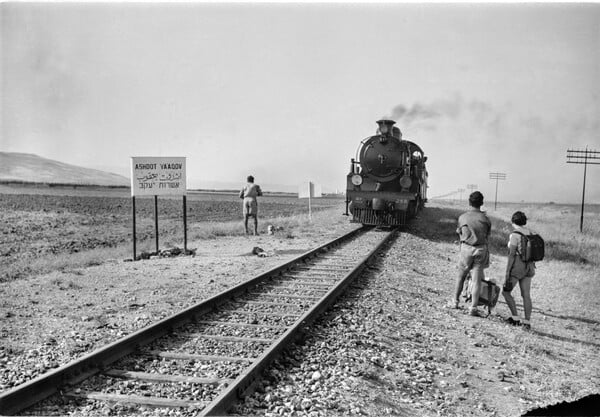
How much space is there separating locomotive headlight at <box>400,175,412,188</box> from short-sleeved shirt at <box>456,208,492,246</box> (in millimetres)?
9537

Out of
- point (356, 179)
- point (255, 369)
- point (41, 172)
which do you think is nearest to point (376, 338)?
point (255, 369)

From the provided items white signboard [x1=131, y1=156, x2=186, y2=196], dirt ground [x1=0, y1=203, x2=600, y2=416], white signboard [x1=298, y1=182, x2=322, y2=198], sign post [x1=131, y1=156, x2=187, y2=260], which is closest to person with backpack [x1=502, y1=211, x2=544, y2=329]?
dirt ground [x1=0, y1=203, x2=600, y2=416]

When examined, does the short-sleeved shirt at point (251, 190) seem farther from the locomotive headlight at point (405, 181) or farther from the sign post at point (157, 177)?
the locomotive headlight at point (405, 181)

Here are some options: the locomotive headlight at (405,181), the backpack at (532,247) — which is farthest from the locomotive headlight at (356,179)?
the backpack at (532,247)

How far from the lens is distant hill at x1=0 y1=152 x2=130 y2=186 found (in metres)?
80.8

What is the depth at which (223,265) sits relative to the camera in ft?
34.3

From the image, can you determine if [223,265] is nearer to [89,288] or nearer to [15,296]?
[89,288]

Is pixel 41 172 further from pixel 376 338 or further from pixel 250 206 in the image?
pixel 376 338

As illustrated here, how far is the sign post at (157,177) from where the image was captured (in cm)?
1136

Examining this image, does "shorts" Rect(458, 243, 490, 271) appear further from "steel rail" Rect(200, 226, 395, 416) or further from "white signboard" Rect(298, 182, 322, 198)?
"white signboard" Rect(298, 182, 322, 198)

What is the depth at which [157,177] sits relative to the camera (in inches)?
463

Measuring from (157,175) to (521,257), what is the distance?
8.52 metres

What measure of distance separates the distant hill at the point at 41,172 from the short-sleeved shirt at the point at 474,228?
7759cm

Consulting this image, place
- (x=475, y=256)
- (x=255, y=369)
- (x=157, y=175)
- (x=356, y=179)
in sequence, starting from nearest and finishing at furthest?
(x=255, y=369) → (x=475, y=256) → (x=157, y=175) → (x=356, y=179)
